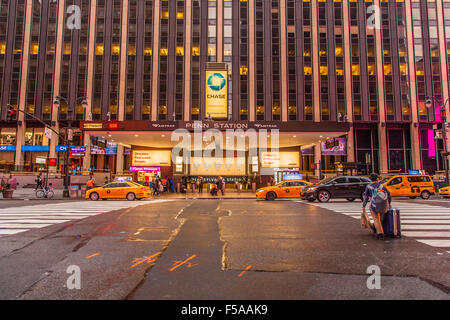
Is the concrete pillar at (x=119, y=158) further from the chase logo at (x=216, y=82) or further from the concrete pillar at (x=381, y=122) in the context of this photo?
the concrete pillar at (x=381, y=122)

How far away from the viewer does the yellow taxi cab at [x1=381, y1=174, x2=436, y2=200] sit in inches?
741

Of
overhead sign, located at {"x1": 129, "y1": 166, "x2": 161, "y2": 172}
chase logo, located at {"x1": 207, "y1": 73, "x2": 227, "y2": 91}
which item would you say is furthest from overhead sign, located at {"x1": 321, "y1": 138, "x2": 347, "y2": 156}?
overhead sign, located at {"x1": 129, "y1": 166, "x2": 161, "y2": 172}

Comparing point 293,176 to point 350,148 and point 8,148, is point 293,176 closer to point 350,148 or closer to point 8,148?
point 350,148

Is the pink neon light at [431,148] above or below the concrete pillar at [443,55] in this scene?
below

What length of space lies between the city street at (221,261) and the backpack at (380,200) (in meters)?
0.81

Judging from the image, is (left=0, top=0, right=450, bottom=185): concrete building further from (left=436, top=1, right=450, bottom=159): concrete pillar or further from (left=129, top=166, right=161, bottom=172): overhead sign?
(left=129, top=166, right=161, bottom=172): overhead sign

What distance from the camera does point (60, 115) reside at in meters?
38.4

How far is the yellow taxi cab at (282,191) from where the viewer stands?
730 inches

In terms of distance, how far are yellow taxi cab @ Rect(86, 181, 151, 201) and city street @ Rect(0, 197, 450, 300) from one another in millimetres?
10090

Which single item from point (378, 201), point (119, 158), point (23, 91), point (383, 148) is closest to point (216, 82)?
point (378, 201)

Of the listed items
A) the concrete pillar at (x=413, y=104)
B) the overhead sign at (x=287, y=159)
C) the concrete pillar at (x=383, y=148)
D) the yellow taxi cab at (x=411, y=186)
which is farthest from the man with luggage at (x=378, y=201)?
the concrete pillar at (x=413, y=104)

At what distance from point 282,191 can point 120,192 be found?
1188cm
